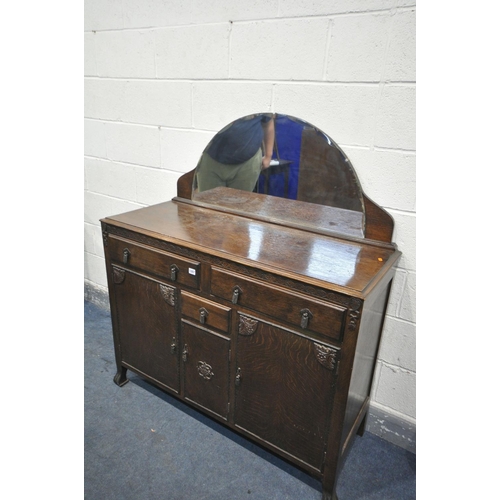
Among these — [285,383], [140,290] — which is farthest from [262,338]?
[140,290]

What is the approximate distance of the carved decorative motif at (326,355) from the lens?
1.20 meters

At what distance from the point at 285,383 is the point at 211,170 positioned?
1.02m

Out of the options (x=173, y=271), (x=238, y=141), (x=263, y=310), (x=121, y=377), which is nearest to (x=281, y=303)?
(x=263, y=310)

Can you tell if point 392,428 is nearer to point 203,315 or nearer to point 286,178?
point 203,315

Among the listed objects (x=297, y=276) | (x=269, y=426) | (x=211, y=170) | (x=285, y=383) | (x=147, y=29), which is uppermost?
(x=147, y=29)

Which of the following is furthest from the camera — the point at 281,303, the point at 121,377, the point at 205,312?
the point at 121,377

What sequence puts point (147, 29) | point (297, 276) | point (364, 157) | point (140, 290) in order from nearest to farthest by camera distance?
point (297, 276)
point (364, 157)
point (140, 290)
point (147, 29)

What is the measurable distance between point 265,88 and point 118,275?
40.2 inches

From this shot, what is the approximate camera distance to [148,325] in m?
1.68

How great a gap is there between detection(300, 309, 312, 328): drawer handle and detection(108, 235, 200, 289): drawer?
432mm

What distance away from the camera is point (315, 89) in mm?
1457

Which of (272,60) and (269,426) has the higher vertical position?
(272,60)

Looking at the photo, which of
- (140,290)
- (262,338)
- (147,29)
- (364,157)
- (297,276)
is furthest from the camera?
(147,29)

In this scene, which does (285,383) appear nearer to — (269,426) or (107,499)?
(269,426)
